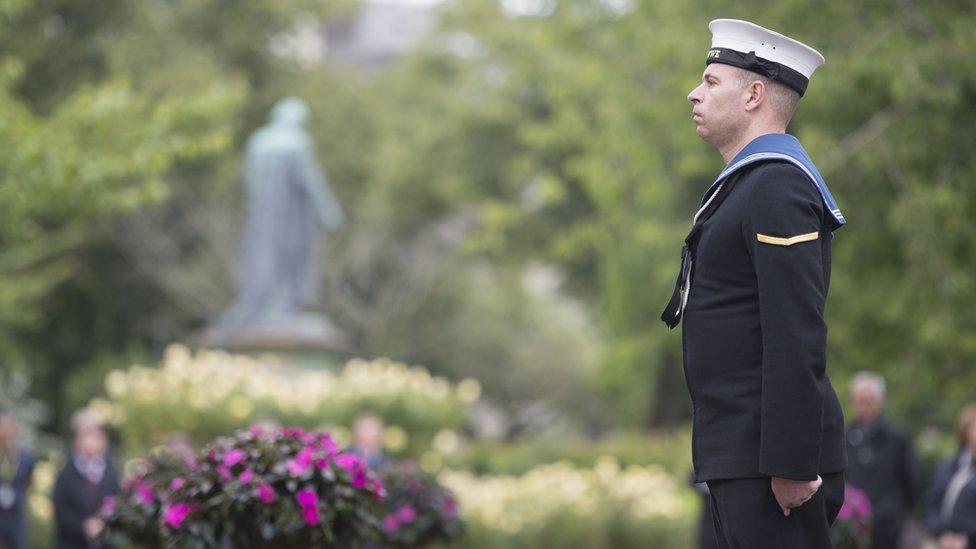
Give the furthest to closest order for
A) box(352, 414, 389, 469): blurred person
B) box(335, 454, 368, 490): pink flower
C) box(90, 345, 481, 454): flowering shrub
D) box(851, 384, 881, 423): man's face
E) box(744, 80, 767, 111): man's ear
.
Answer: box(90, 345, 481, 454): flowering shrub < box(352, 414, 389, 469): blurred person < box(851, 384, 881, 423): man's face < box(335, 454, 368, 490): pink flower < box(744, 80, 767, 111): man's ear

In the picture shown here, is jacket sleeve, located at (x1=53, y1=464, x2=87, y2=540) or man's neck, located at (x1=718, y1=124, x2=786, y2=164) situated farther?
A: jacket sleeve, located at (x1=53, y1=464, x2=87, y2=540)

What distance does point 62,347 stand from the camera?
34.3 m

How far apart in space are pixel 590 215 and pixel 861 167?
1950 centimetres

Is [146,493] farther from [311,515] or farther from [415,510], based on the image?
[415,510]

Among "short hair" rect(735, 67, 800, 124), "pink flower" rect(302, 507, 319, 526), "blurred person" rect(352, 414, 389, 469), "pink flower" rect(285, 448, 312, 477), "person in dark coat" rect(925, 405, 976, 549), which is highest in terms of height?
"blurred person" rect(352, 414, 389, 469)

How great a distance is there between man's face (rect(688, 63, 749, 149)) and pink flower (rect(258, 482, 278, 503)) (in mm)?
2427

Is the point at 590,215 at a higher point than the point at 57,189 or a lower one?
higher

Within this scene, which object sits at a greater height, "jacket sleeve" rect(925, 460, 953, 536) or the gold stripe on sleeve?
the gold stripe on sleeve

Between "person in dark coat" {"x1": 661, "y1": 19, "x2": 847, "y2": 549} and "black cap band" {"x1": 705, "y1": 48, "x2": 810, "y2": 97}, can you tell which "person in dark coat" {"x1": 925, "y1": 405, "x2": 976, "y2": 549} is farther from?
"black cap band" {"x1": 705, "y1": 48, "x2": 810, "y2": 97}

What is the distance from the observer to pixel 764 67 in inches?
160

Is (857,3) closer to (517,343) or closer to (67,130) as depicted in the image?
(67,130)

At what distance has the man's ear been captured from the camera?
4102 millimetres

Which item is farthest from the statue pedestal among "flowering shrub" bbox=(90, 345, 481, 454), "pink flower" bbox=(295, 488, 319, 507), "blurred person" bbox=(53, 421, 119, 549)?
"pink flower" bbox=(295, 488, 319, 507)

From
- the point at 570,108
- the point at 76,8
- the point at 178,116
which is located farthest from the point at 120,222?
the point at 178,116
